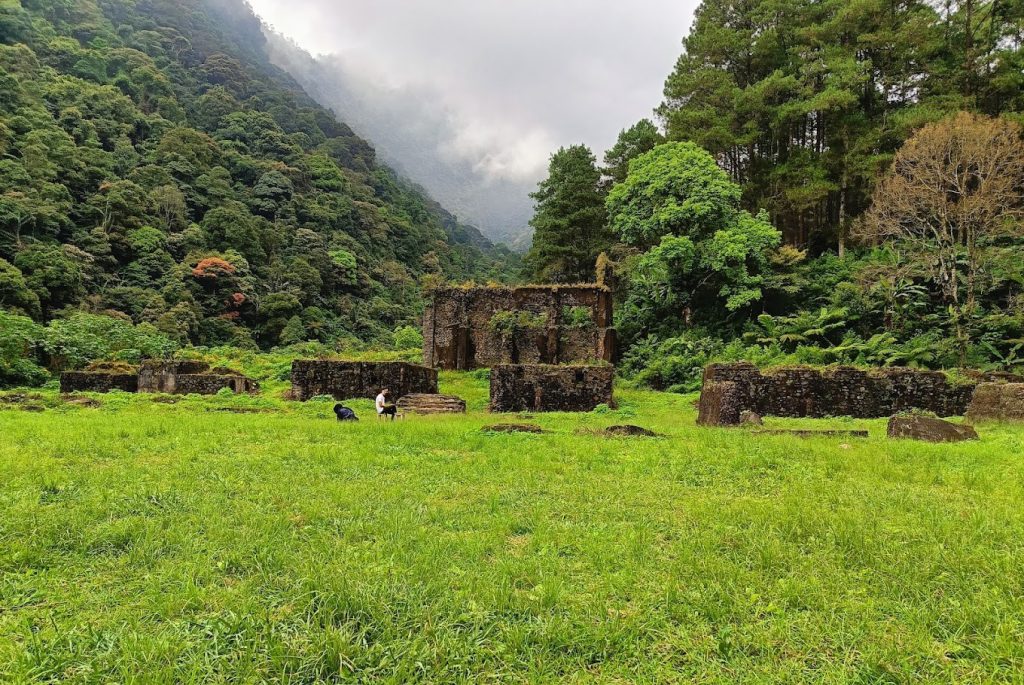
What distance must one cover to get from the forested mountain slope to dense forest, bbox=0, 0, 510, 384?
0.52 ft

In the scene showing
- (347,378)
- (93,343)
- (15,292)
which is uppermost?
(15,292)

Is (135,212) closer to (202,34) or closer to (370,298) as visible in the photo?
(370,298)

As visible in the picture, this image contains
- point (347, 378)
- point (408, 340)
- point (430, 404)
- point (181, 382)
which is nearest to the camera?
point (430, 404)

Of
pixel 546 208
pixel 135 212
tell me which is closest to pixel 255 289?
pixel 135 212

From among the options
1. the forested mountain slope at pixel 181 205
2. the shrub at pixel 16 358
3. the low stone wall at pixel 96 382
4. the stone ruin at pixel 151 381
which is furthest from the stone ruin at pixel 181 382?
the forested mountain slope at pixel 181 205

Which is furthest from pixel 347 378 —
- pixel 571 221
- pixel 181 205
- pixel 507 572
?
pixel 181 205

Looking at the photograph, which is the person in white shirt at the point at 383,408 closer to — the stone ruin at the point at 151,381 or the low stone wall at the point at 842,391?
the low stone wall at the point at 842,391

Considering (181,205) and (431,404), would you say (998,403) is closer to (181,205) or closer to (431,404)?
(431,404)

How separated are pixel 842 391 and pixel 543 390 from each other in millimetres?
7708

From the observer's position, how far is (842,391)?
13.6 metres

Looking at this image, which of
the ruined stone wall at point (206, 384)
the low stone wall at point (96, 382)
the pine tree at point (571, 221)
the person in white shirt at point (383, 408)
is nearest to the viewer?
the person in white shirt at point (383, 408)

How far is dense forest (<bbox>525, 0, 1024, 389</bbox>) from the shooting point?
744 inches

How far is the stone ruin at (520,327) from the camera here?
86.7 feet

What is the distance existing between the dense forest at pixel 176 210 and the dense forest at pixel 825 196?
42.8ft
